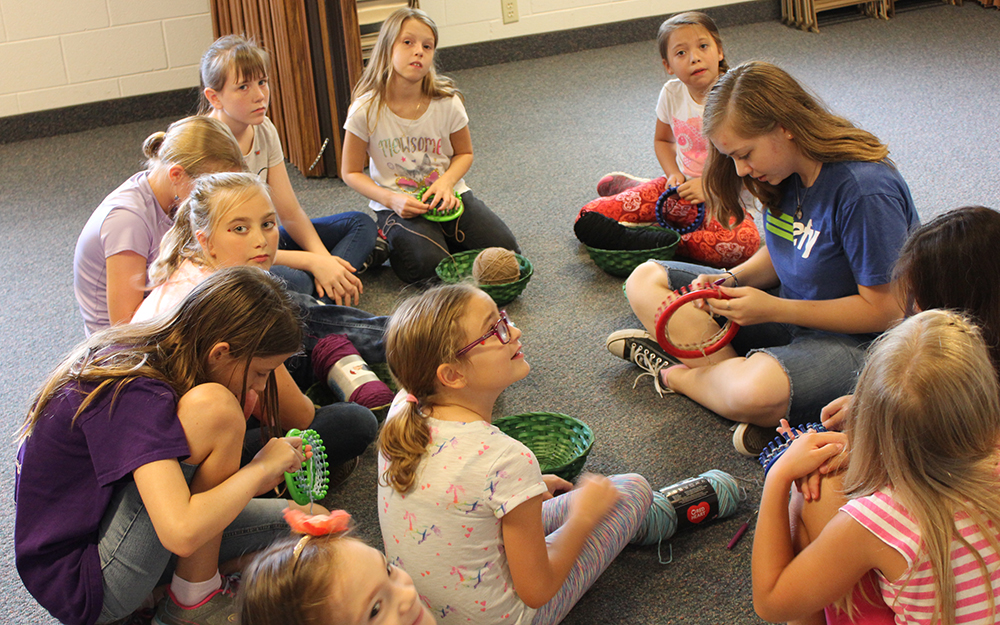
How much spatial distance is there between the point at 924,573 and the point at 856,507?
105 millimetres

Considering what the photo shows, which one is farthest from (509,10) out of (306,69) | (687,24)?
(687,24)

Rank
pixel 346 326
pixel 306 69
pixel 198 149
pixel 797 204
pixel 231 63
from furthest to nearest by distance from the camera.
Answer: pixel 306 69, pixel 231 63, pixel 346 326, pixel 198 149, pixel 797 204

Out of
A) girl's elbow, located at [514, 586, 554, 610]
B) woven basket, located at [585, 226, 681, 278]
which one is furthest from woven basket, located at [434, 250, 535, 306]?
girl's elbow, located at [514, 586, 554, 610]

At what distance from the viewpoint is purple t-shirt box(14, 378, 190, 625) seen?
1243 millimetres

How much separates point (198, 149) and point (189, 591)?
1.00 meters

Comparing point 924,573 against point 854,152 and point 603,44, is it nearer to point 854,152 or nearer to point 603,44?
point 854,152

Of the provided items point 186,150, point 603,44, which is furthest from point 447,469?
point 603,44

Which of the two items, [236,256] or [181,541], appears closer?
[181,541]

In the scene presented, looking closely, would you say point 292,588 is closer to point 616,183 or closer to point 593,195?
point 616,183

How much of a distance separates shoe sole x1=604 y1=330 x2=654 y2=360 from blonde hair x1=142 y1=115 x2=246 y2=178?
39.3 inches

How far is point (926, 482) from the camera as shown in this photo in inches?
40.4

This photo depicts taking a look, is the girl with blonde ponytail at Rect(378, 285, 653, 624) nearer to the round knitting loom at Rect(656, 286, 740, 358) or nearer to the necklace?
the round knitting loom at Rect(656, 286, 740, 358)

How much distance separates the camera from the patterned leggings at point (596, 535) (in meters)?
1.38

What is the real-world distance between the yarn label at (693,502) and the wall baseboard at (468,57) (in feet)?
11.8
